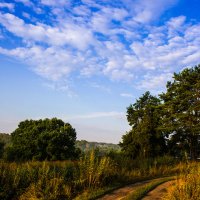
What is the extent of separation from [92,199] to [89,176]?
2.26 metres

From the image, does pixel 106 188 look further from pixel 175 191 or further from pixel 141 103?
pixel 141 103

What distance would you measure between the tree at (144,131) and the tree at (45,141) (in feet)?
28.2

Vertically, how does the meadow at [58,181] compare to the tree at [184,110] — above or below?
below

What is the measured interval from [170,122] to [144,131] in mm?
4178

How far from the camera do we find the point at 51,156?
1818 inches

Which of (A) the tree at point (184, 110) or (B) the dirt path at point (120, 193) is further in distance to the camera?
(A) the tree at point (184, 110)

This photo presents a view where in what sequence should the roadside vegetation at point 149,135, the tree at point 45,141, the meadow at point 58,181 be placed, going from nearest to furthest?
1. the meadow at point 58,181
2. the roadside vegetation at point 149,135
3. the tree at point 45,141

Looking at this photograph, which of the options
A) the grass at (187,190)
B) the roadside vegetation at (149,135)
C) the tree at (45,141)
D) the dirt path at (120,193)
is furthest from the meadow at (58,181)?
the tree at (45,141)

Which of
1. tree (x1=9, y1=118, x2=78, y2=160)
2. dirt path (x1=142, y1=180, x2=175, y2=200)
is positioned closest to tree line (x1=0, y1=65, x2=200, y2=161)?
tree (x1=9, y1=118, x2=78, y2=160)

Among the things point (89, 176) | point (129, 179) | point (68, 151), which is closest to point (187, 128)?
point (68, 151)

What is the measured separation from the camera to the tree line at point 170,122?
42062mm

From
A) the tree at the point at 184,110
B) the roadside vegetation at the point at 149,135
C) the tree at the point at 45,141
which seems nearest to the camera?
the roadside vegetation at the point at 149,135

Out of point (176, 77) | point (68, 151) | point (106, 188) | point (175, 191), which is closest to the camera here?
point (175, 191)

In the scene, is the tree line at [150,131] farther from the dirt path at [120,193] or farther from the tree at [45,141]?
the dirt path at [120,193]
